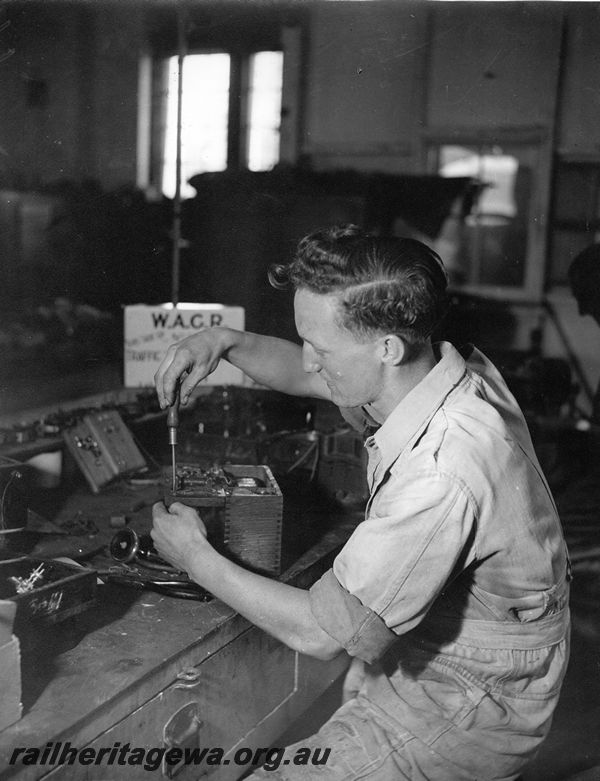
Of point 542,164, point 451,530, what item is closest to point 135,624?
point 451,530

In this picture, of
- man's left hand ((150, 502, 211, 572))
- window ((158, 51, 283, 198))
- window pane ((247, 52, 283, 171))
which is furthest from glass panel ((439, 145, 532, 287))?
man's left hand ((150, 502, 211, 572))

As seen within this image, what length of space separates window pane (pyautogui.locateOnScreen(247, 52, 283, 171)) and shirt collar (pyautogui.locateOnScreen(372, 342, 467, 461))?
2244mm

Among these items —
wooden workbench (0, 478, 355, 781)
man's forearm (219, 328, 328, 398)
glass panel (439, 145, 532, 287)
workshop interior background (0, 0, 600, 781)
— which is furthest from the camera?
glass panel (439, 145, 532, 287)

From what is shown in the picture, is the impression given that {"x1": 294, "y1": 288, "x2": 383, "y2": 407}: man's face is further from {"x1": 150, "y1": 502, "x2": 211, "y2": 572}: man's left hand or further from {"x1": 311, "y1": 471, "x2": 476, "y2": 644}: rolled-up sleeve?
{"x1": 150, "y1": 502, "x2": 211, "y2": 572}: man's left hand

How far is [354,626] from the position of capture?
4.45 ft

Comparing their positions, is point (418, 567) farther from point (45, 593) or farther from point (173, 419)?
point (173, 419)

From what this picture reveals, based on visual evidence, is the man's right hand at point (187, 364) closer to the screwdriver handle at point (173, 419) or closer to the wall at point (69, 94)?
the screwdriver handle at point (173, 419)

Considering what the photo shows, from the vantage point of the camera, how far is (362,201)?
4715 mm

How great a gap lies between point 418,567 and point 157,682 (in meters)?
0.53

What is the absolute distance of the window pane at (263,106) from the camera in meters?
3.62

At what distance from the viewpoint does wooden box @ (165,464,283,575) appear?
1716 millimetres

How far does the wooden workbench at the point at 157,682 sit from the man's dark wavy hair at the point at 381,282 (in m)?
0.68

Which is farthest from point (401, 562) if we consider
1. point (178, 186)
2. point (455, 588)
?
point (178, 186)

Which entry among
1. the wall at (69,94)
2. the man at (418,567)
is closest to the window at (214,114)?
the wall at (69,94)
